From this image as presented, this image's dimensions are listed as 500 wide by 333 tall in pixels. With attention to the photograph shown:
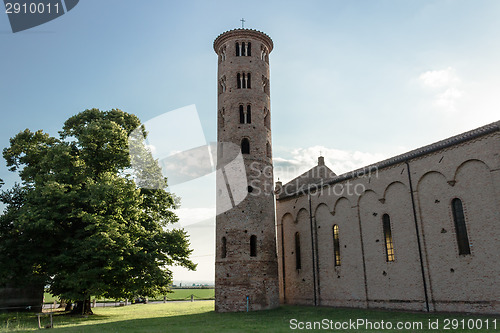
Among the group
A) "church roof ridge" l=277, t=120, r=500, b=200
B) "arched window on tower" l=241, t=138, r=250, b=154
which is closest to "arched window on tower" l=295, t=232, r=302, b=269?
"church roof ridge" l=277, t=120, r=500, b=200

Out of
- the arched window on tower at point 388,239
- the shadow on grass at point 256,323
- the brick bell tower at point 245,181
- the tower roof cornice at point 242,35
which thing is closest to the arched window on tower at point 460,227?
the shadow on grass at point 256,323

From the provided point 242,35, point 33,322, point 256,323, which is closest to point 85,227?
point 33,322

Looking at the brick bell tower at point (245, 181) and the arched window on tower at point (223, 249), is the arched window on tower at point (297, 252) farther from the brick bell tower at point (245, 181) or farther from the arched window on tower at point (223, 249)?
the arched window on tower at point (223, 249)

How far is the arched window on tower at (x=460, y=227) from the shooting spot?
736 inches

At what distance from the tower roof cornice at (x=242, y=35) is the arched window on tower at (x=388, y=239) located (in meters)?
17.3

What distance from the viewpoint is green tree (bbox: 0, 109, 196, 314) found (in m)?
19.3

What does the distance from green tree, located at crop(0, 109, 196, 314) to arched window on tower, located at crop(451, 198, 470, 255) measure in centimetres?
1658

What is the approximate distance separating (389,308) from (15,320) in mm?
22483

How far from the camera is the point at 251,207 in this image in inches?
977

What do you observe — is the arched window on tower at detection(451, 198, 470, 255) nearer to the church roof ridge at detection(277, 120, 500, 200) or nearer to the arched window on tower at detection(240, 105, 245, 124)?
the church roof ridge at detection(277, 120, 500, 200)

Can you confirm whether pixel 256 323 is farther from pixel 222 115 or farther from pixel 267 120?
pixel 222 115

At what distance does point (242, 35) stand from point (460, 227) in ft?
68.8

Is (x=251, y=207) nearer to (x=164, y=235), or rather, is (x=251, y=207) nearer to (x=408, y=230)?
(x=164, y=235)

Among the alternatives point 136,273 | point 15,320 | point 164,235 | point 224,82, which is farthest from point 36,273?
point 224,82
